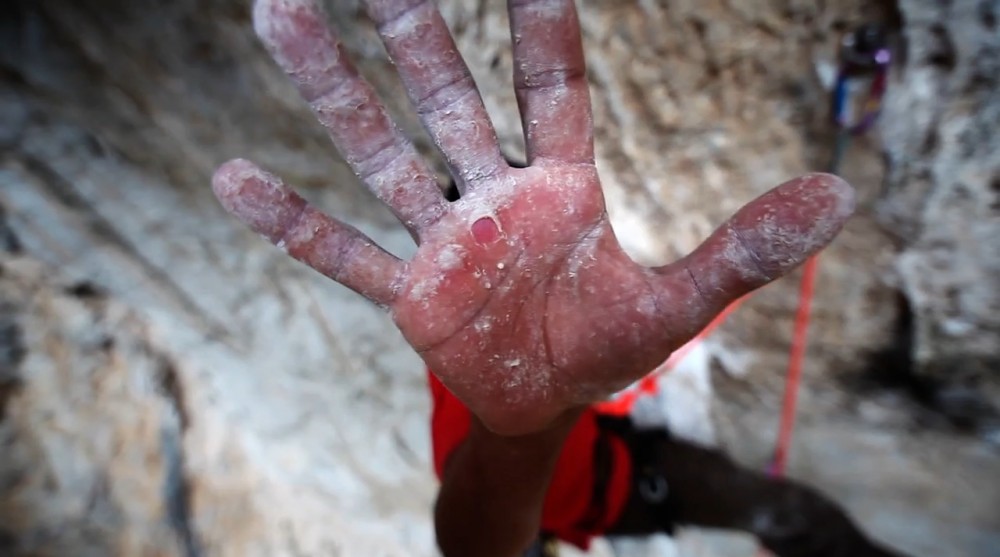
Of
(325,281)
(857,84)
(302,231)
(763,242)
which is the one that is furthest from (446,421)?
(857,84)

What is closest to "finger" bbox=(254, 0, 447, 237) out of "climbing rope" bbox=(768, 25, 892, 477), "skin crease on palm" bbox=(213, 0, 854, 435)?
"skin crease on palm" bbox=(213, 0, 854, 435)

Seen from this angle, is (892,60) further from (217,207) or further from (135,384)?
(135,384)

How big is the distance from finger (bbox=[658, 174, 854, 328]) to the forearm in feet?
0.53

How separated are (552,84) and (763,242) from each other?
0.61 ft

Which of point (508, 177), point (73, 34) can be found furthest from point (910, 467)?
point (73, 34)

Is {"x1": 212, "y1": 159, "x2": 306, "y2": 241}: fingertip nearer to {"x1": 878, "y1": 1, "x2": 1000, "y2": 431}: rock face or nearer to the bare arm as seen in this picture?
the bare arm

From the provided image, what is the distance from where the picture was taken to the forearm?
0.63m

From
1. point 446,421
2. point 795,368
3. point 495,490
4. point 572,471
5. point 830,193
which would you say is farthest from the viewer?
point 795,368

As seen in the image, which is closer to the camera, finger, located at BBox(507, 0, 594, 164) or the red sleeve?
finger, located at BBox(507, 0, 594, 164)

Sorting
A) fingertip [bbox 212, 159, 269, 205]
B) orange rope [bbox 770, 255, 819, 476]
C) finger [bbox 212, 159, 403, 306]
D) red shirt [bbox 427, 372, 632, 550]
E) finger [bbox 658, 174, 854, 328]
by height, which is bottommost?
orange rope [bbox 770, 255, 819, 476]

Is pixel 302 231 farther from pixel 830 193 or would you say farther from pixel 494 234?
pixel 830 193

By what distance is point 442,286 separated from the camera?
1.72ft

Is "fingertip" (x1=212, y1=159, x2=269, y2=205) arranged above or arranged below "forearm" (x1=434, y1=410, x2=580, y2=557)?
above

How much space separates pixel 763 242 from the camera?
1.55 ft
